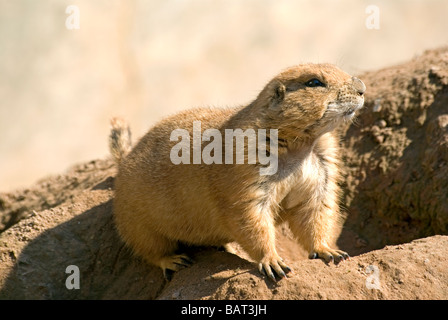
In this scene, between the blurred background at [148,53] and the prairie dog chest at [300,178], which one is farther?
the blurred background at [148,53]

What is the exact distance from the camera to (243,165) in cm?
541

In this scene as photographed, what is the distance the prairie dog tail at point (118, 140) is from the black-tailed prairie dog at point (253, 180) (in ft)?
2.52

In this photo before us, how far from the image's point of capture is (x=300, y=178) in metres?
5.60

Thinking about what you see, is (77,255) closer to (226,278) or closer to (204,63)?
(226,278)

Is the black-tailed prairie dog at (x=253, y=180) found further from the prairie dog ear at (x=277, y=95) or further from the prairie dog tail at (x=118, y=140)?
the prairie dog tail at (x=118, y=140)

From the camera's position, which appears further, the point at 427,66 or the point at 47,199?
the point at 47,199

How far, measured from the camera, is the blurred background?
1458cm

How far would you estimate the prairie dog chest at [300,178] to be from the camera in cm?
551
